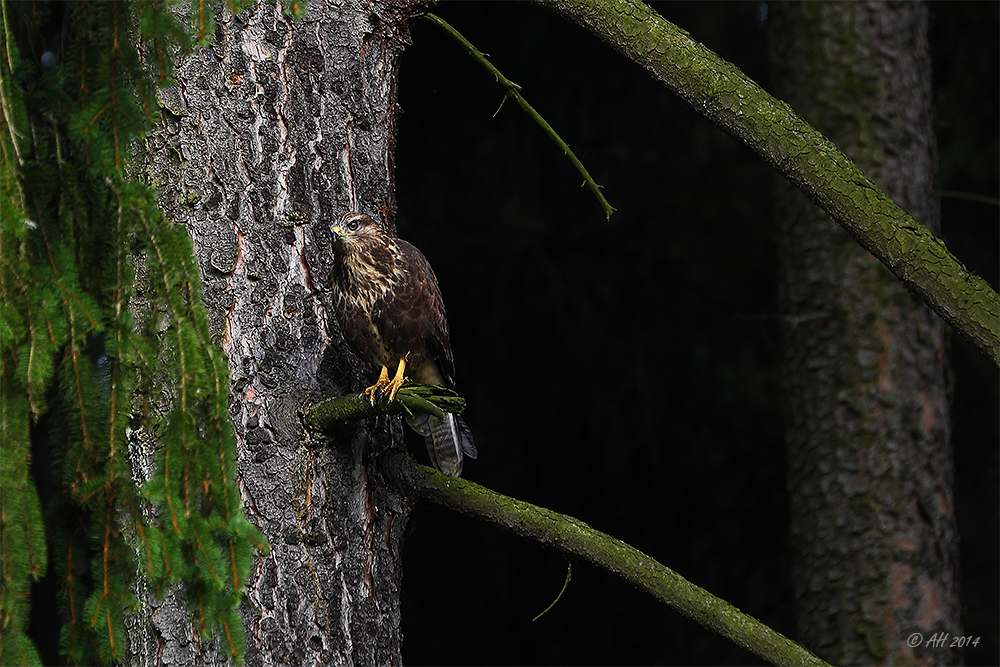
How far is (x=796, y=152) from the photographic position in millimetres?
2111

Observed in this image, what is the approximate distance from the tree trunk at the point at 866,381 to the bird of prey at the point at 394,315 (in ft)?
5.46

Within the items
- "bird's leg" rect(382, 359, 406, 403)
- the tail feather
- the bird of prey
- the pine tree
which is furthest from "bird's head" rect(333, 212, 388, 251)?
the tail feather

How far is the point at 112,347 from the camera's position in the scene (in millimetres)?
1760

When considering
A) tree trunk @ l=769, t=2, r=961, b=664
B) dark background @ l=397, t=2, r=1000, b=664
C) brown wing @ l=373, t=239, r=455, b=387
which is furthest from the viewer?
dark background @ l=397, t=2, r=1000, b=664

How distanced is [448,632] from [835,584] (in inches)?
71.5

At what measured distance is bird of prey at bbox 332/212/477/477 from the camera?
2.30 metres

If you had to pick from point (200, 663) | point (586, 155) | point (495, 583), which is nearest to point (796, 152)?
point (200, 663)

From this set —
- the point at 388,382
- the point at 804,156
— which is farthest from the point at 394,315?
the point at 804,156

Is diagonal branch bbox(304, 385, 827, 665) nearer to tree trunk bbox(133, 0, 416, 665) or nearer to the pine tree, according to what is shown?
tree trunk bbox(133, 0, 416, 665)

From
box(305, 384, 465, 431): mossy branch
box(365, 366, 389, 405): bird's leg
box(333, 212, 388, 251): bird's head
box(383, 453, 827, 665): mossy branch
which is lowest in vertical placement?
box(383, 453, 827, 665): mossy branch

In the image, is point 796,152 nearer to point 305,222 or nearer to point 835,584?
point 305,222

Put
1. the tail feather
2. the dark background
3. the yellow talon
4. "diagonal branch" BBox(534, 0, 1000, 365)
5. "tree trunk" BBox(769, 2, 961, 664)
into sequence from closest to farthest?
"diagonal branch" BBox(534, 0, 1000, 365) → the yellow talon → the tail feather → "tree trunk" BBox(769, 2, 961, 664) → the dark background

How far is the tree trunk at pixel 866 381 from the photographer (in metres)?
3.64

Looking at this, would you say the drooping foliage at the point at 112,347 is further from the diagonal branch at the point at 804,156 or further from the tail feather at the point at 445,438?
the tail feather at the point at 445,438
